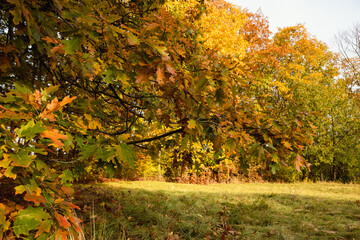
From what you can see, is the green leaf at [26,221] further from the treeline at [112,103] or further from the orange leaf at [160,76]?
the orange leaf at [160,76]

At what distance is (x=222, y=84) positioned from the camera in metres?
1.61

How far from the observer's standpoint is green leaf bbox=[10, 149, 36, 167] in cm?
103

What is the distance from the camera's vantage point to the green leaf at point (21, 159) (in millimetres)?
1027

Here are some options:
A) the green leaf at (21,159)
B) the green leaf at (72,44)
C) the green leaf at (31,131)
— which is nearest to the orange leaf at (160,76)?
the green leaf at (72,44)

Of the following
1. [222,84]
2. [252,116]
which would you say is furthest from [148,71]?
[252,116]

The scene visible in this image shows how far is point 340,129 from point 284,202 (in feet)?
31.8

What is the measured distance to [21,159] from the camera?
41.4 inches

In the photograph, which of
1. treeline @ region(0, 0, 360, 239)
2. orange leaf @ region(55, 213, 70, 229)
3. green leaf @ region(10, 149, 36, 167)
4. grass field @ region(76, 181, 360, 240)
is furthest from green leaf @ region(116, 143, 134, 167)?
grass field @ region(76, 181, 360, 240)

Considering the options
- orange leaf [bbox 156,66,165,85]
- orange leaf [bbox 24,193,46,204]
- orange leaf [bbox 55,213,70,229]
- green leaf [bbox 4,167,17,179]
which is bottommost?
orange leaf [bbox 55,213,70,229]

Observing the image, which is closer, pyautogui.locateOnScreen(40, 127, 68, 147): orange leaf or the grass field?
pyautogui.locateOnScreen(40, 127, 68, 147): orange leaf

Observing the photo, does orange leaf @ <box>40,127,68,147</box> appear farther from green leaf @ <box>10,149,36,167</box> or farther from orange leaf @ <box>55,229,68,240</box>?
orange leaf @ <box>55,229,68,240</box>

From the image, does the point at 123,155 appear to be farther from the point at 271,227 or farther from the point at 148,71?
the point at 271,227

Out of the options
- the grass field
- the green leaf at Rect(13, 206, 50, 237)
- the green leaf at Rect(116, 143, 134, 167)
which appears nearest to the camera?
the green leaf at Rect(13, 206, 50, 237)

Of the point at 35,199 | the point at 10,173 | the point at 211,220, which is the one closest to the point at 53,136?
the point at 10,173
